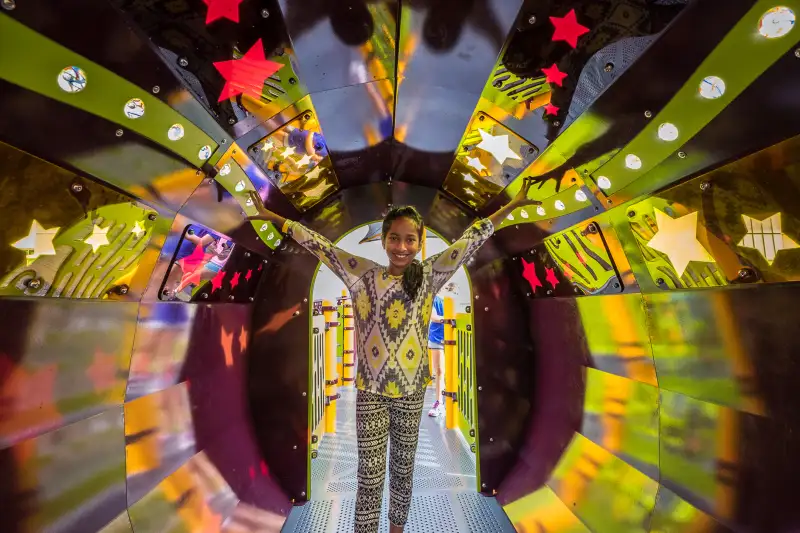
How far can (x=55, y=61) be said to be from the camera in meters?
1.33

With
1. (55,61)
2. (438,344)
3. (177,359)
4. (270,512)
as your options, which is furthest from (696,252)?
(438,344)

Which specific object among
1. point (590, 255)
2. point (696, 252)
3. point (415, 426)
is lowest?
point (415, 426)

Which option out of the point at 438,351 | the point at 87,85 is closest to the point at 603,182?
the point at 87,85

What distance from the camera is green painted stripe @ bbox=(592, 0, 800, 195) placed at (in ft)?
4.25

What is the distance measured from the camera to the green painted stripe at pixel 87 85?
1.23 metres

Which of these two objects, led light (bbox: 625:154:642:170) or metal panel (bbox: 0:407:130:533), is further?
led light (bbox: 625:154:642:170)

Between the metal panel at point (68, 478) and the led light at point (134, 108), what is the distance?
1143 mm

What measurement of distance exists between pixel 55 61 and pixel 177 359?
63.1 inches

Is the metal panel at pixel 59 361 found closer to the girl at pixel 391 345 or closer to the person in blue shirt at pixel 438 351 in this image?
the girl at pixel 391 345

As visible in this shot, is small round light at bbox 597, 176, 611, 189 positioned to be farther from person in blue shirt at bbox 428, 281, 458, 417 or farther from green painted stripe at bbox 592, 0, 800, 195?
person in blue shirt at bbox 428, 281, 458, 417

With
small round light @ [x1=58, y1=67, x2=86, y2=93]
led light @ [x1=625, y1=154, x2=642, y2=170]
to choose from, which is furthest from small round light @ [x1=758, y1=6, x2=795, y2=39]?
small round light @ [x1=58, y1=67, x2=86, y2=93]

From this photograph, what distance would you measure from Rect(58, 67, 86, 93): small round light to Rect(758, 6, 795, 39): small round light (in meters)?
2.01

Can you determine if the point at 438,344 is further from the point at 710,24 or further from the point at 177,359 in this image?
the point at 710,24

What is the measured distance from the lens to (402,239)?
2299mm
